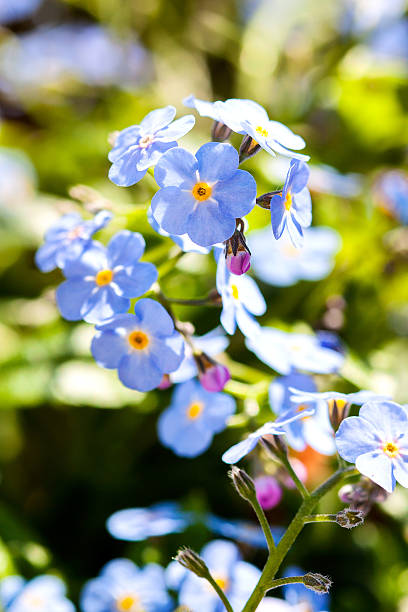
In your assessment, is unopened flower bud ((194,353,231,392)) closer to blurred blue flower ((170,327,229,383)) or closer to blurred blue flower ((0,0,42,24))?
blurred blue flower ((170,327,229,383))

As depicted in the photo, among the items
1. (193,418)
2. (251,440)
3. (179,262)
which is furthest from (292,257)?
(251,440)

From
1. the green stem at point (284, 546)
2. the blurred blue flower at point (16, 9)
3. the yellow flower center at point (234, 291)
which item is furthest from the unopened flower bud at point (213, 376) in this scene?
the blurred blue flower at point (16, 9)

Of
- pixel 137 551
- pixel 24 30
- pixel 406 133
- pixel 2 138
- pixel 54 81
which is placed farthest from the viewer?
pixel 24 30

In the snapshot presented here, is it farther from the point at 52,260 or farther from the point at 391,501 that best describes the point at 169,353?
the point at 391,501

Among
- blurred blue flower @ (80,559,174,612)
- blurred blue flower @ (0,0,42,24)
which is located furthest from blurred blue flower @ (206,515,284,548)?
blurred blue flower @ (0,0,42,24)

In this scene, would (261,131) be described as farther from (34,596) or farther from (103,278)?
(34,596)

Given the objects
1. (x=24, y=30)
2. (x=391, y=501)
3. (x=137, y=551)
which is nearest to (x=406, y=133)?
(x=391, y=501)
